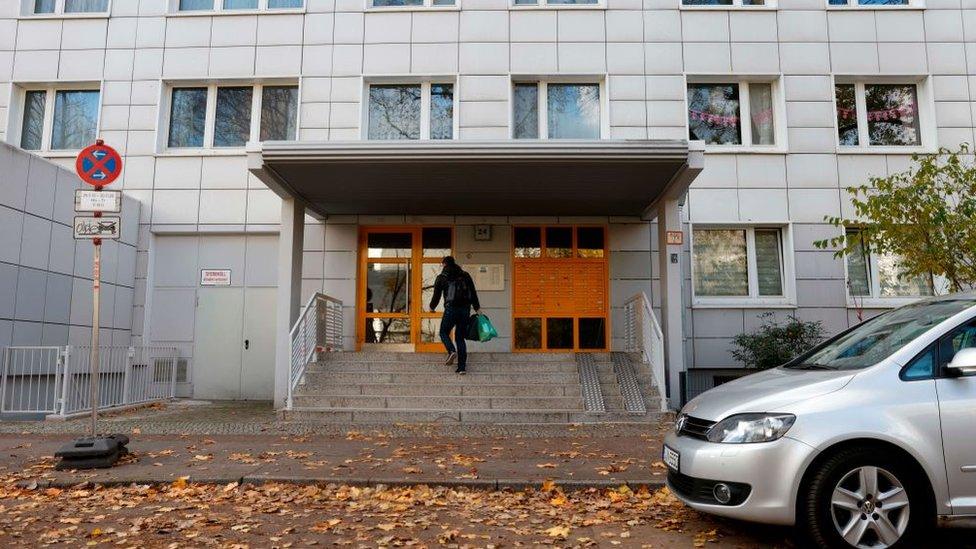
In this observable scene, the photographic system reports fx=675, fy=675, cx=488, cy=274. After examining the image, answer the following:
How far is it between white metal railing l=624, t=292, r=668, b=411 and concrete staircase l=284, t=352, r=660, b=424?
0.27 m

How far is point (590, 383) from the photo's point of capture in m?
10.1

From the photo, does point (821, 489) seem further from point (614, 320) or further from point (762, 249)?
point (762, 249)

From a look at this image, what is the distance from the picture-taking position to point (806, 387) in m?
4.29

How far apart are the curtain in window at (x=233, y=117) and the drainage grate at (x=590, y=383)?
26.4 ft

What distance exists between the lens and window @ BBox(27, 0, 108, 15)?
46.2 ft

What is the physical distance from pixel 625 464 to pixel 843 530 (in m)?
2.84

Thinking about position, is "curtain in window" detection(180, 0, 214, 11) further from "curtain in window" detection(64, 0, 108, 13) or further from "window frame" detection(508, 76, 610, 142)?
"window frame" detection(508, 76, 610, 142)

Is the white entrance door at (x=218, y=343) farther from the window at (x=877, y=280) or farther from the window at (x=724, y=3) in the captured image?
the window at (x=877, y=280)

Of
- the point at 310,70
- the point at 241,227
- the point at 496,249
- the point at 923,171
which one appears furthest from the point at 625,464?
the point at 310,70

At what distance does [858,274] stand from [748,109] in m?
3.80

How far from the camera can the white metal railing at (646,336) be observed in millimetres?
9727

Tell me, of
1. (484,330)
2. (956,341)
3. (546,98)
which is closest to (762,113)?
(546,98)

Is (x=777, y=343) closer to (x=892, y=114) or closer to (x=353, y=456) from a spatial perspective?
(x=892, y=114)

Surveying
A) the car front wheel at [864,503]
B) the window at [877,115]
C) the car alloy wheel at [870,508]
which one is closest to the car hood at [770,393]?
the car front wheel at [864,503]
